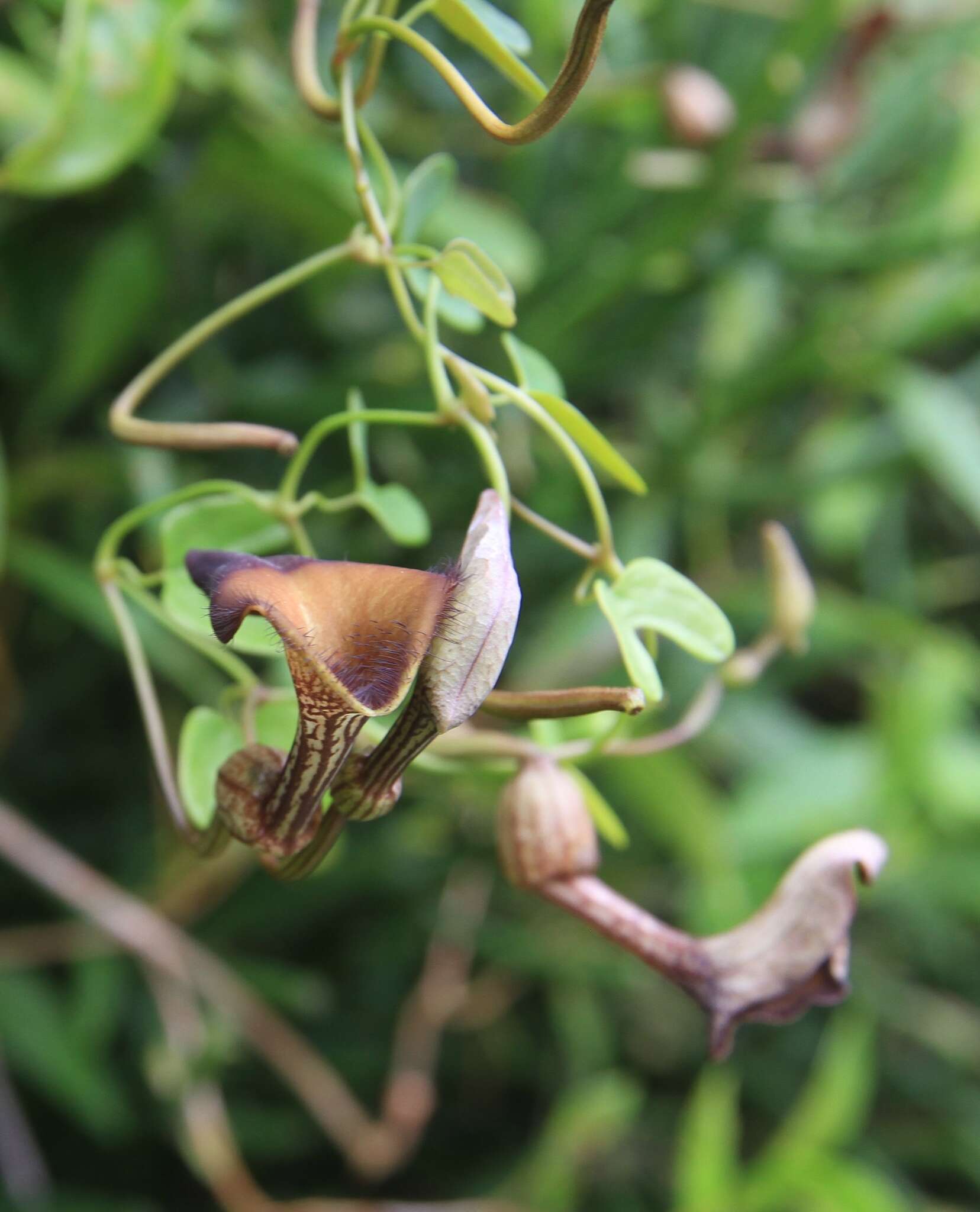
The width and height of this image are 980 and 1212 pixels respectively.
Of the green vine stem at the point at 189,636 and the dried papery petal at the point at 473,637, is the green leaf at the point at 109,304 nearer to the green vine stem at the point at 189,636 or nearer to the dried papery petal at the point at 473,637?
the green vine stem at the point at 189,636

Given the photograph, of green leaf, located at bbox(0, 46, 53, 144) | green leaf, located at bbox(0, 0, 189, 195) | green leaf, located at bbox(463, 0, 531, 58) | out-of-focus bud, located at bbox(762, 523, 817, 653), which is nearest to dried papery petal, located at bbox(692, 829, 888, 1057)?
out-of-focus bud, located at bbox(762, 523, 817, 653)

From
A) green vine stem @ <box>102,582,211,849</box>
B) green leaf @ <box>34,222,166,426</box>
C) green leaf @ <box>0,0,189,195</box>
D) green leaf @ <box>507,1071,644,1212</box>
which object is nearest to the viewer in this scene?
green vine stem @ <box>102,582,211,849</box>

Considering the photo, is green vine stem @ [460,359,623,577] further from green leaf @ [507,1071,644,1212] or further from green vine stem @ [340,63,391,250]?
green leaf @ [507,1071,644,1212]

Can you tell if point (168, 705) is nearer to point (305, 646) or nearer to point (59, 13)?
point (59, 13)

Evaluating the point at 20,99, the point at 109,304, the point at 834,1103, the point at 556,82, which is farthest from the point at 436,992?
the point at 556,82

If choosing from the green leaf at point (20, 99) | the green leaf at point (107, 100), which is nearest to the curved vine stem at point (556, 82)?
the green leaf at point (107, 100)

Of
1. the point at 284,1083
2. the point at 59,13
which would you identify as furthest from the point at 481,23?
the point at 284,1083

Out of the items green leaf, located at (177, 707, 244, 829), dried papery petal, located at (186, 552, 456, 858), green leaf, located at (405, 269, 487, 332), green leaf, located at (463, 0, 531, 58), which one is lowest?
green leaf, located at (177, 707, 244, 829)
